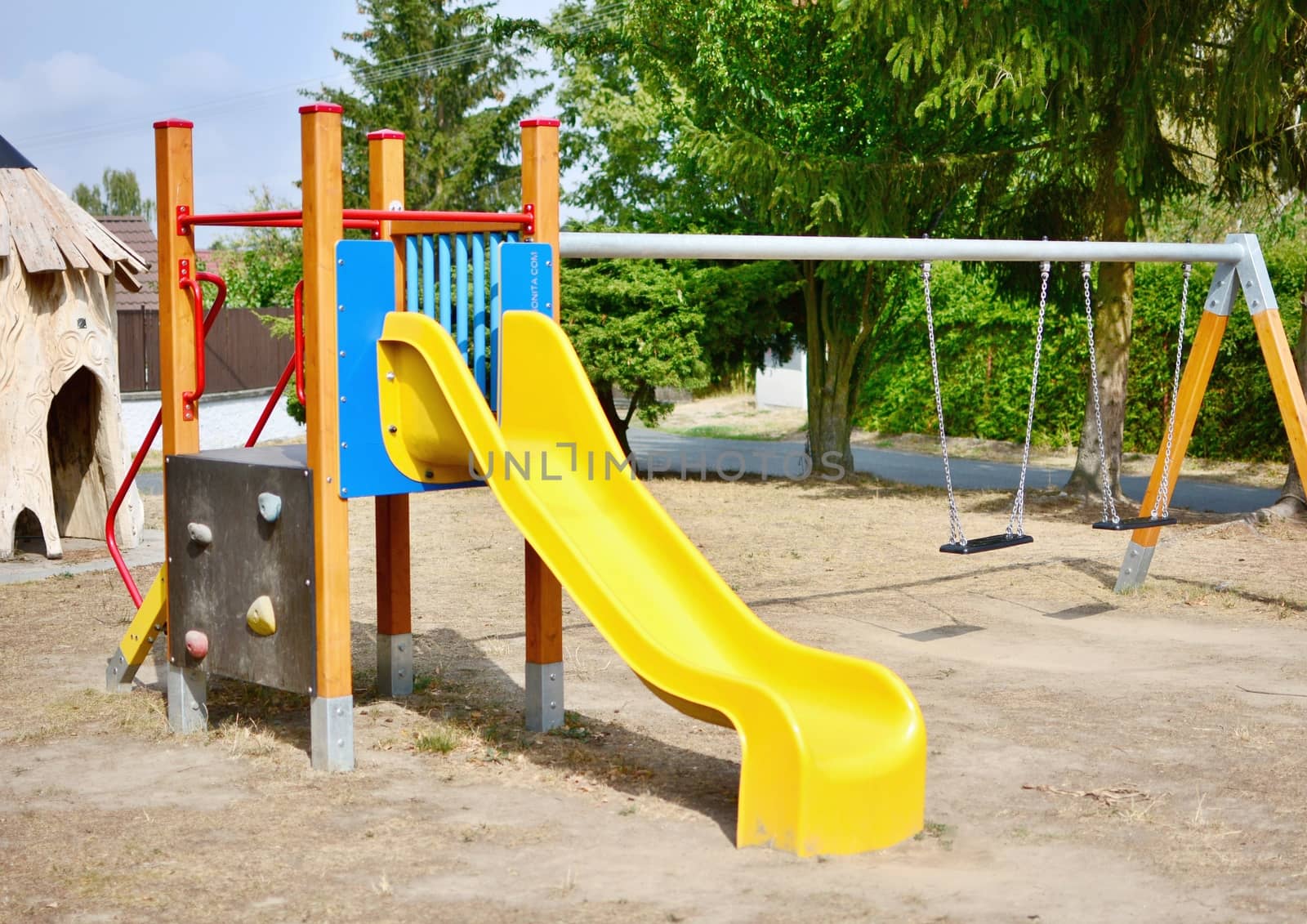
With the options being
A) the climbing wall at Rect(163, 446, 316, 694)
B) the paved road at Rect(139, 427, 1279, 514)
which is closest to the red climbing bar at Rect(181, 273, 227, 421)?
the climbing wall at Rect(163, 446, 316, 694)

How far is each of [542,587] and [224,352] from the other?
19904mm

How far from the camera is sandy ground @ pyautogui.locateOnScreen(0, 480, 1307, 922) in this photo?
4.08 m

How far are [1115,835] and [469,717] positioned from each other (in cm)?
275

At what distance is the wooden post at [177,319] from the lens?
582 centimetres

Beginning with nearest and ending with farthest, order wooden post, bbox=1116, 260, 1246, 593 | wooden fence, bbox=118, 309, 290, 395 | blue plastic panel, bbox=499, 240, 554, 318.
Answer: blue plastic panel, bbox=499, 240, 554, 318 → wooden post, bbox=1116, 260, 1246, 593 → wooden fence, bbox=118, 309, 290, 395

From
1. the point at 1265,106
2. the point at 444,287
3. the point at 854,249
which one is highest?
the point at 1265,106

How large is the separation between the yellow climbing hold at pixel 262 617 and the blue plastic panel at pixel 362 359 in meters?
0.54

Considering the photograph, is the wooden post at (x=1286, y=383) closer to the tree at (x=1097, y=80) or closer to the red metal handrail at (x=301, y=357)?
the tree at (x=1097, y=80)

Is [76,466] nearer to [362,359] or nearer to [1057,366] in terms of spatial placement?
Result: [362,359]

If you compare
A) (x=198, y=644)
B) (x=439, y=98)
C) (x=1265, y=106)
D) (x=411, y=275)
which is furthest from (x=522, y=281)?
(x=439, y=98)

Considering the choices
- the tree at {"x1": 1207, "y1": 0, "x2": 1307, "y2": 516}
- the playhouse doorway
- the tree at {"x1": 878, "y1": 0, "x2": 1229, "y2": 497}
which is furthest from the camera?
the tree at {"x1": 878, "y1": 0, "x2": 1229, "y2": 497}

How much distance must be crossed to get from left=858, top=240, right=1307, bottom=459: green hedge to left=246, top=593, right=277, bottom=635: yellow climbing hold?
33.4 feet

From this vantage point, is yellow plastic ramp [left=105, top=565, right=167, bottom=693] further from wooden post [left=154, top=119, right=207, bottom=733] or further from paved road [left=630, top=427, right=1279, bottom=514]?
paved road [left=630, top=427, right=1279, bottom=514]

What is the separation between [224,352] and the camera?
2434 cm
